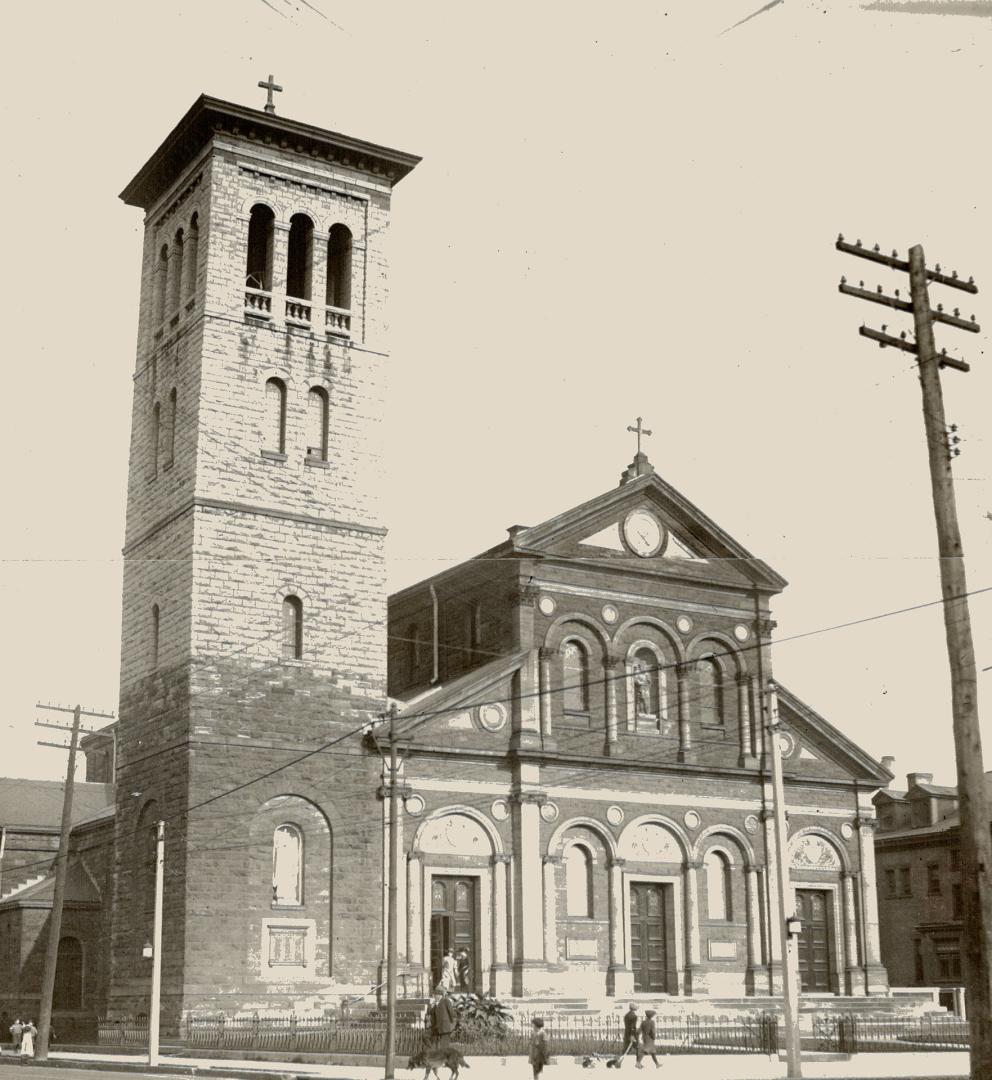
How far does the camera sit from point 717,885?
44156 mm

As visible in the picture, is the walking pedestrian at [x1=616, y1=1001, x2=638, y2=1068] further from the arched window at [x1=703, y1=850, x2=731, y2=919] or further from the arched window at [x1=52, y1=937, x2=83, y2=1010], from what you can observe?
the arched window at [x1=52, y1=937, x2=83, y2=1010]

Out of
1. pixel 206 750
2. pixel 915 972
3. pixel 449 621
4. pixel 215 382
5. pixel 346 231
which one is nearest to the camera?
pixel 206 750

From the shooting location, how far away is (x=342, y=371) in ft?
136

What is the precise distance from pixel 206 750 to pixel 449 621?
11.6m

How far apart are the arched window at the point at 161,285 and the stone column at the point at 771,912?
2261 centimetres

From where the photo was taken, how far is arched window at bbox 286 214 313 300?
138 ft

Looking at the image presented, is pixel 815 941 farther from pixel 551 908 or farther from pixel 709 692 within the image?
pixel 551 908

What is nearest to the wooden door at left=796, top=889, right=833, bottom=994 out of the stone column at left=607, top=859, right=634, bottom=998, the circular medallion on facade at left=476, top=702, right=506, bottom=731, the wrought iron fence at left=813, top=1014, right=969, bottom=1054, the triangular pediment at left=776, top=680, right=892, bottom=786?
the wrought iron fence at left=813, top=1014, right=969, bottom=1054

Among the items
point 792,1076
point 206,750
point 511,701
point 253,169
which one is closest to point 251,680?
point 206,750

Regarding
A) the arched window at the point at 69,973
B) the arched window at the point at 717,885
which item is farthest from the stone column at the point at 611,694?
the arched window at the point at 69,973

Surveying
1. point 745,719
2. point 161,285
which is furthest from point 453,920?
point 161,285

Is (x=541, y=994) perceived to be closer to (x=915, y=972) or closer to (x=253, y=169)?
(x=253, y=169)

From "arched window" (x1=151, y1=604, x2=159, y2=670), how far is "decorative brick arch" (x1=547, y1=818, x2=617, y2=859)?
37.9 feet

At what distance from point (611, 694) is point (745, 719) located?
4.77 m
